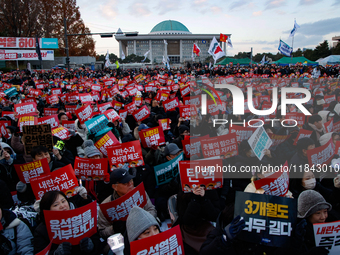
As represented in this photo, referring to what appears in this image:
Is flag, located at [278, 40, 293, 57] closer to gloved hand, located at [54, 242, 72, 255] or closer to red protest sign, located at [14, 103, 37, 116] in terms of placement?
red protest sign, located at [14, 103, 37, 116]

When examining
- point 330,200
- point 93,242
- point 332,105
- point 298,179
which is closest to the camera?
point 93,242

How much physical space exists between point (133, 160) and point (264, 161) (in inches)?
85.0

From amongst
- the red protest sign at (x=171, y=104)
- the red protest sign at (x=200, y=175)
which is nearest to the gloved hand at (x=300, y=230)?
the red protest sign at (x=200, y=175)

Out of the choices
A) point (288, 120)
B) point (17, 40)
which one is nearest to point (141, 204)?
point (288, 120)

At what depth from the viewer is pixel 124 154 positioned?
391 cm

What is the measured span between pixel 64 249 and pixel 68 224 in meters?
0.23

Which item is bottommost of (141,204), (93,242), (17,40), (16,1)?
(93,242)

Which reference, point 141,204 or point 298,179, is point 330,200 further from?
point 141,204

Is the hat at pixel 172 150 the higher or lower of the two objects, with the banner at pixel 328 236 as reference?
higher

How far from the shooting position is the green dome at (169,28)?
363 ft

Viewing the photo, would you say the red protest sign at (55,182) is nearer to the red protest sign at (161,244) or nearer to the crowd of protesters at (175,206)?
the crowd of protesters at (175,206)

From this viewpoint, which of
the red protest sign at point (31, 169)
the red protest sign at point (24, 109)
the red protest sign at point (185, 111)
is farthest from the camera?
the red protest sign at point (24, 109)

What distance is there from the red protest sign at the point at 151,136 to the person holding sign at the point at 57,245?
87.3 inches

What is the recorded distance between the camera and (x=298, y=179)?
11.2 ft
